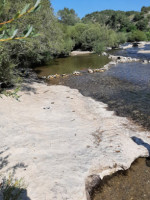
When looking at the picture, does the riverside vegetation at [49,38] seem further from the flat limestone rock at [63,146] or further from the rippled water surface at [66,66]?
the flat limestone rock at [63,146]

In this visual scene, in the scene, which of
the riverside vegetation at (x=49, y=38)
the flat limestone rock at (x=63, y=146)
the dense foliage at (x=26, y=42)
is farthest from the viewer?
the riverside vegetation at (x=49, y=38)

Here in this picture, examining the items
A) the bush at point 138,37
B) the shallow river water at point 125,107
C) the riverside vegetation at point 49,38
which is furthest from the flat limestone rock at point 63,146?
the bush at point 138,37

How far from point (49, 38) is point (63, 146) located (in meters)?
17.9

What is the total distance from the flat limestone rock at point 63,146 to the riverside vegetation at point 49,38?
3.27 m

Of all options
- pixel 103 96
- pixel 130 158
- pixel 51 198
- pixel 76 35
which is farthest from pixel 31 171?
pixel 76 35

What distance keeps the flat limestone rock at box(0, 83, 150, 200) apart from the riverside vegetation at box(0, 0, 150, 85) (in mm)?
3268

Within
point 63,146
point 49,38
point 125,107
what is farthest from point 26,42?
point 63,146

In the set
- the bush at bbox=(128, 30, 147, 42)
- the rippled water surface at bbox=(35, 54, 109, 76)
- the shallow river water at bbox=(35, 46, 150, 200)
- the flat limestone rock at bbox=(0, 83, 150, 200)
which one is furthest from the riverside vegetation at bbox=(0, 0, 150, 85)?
the shallow river water at bbox=(35, 46, 150, 200)

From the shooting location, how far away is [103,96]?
18406mm

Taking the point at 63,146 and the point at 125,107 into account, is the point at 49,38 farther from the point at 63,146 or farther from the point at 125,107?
the point at 63,146

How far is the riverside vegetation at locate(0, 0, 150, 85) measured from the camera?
16.5m

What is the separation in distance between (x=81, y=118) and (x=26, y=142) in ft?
15.6

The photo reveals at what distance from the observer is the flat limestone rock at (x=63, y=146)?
6340 millimetres

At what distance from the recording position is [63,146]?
8719 mm
